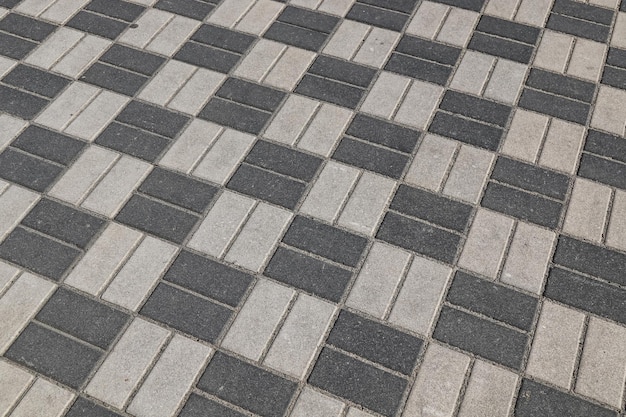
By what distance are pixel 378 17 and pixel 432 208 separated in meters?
1.71

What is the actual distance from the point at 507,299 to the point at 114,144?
2.19 m

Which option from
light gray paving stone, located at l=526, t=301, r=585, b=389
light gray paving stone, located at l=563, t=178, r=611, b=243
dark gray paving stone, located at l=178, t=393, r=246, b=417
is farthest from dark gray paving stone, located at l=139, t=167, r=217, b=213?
light gray paving stone, located at l=563, t=178, r=611, b=243

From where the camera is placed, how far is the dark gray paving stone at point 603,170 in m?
3.50

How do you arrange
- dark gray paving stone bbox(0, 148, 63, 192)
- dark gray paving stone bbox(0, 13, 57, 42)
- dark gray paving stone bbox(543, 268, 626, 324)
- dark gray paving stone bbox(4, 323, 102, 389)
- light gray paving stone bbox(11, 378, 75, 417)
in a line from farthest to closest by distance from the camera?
dark gray paving stone bbox(0, 13, 57, 42) → dark gray paving stone bbox(0, 148, 63, 192) → dark gray paving stone bbox(543, 268, 626, 324) → dark gray paving stone bbox(4, 323, 102, 389) → light gray paving stone bbox(11, 378, 75, 417)

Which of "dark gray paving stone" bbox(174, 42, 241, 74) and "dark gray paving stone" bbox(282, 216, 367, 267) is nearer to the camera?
"dark gray paving stone" bbox(282, 216, 367, 267)

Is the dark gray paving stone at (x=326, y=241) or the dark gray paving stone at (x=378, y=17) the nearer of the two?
the dark gray paving stone at (x=326, y=241)

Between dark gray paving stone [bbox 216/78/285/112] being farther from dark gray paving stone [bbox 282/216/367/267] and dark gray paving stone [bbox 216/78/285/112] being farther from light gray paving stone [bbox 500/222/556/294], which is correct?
light gray paving stone [bbox 500/222/556/294]

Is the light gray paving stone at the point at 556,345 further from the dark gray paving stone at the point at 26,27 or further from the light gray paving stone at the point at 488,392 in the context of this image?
the dark gray paving stone at the point at 26,27

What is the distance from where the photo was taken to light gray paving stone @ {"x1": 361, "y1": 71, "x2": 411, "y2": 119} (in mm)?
3850

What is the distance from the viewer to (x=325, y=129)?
3.74m

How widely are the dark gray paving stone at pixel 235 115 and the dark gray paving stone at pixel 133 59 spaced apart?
0.51 meters

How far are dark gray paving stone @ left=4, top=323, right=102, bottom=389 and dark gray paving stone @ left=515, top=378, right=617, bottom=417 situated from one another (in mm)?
1771

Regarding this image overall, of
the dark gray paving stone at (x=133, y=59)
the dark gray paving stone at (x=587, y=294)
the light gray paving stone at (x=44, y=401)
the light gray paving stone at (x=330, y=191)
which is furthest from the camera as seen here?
the dark gray paving stone at (x=133, y=59)

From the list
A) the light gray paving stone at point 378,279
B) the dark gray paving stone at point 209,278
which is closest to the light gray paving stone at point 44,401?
→ the dark gray paving stone at point 209,278
